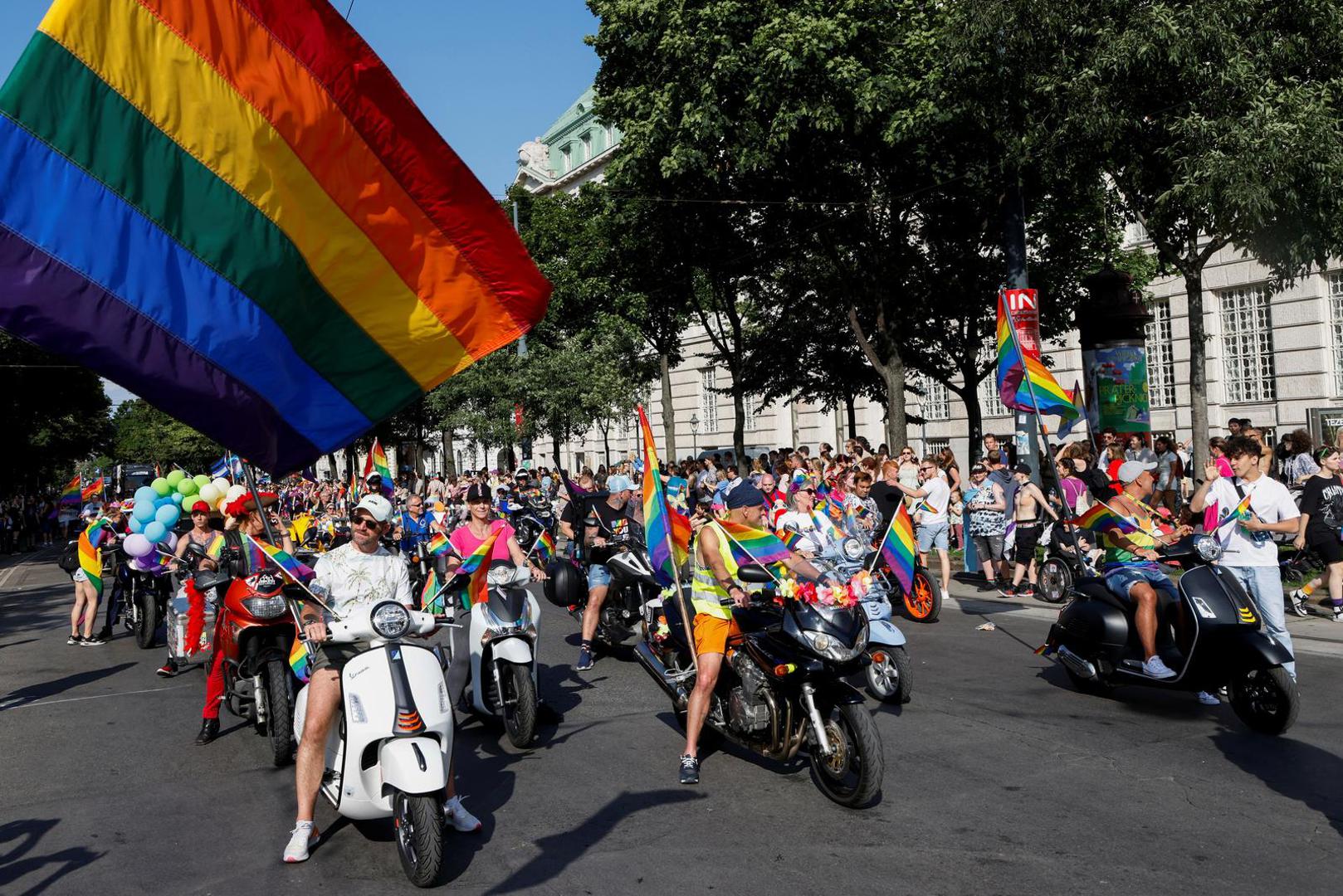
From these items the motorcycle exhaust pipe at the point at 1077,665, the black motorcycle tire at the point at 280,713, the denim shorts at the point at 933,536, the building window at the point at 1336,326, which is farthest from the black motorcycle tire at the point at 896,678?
the building window at the point at 1336,326

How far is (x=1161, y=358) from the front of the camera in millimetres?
30953

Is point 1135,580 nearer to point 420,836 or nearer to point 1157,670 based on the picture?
point 1157,670

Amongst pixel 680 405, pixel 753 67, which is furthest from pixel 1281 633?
pixel 680 405

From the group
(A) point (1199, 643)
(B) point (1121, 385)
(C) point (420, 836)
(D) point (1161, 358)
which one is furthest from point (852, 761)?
(D) point (1161, 358)

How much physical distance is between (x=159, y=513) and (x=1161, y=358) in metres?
25.4

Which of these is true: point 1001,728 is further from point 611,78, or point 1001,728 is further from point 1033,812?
point 611,78

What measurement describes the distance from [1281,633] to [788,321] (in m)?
22.8

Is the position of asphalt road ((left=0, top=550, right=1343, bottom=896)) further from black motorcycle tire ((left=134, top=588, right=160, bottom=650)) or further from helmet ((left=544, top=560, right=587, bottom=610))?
black motorcycle tire ((left=134, top=588, right=160, bottom=650))

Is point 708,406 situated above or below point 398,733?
above

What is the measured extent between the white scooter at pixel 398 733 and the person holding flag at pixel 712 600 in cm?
168

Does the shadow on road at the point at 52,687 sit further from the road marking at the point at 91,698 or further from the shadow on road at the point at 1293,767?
the shadow on road at the point at 1293,767

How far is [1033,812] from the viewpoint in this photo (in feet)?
20.1

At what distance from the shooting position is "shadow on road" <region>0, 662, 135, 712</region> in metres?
10.7

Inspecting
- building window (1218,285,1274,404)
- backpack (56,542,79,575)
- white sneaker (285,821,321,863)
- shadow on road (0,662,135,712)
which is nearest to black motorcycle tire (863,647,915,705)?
white sneaker (285,821,321,863)
